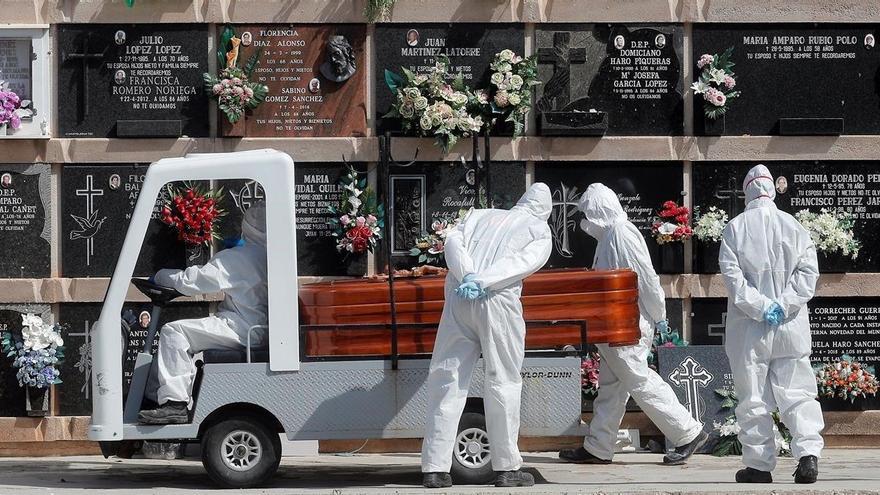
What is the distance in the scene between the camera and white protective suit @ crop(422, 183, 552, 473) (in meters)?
8.24

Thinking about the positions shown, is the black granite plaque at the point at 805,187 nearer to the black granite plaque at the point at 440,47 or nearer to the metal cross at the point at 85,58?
the black granite plaque at the point at 440,47

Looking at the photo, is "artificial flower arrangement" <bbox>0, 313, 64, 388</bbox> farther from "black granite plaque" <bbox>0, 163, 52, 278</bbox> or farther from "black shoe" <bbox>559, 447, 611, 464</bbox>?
"black shoe" <bbox>559, 447, 611, 464</bbox>

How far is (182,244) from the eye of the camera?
10727mm

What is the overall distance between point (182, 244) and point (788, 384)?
182 inches

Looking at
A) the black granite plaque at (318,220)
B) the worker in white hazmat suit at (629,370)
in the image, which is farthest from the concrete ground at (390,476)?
the black granite plaque at (318,220)

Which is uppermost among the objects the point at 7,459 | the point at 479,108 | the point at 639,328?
the point at 479,108

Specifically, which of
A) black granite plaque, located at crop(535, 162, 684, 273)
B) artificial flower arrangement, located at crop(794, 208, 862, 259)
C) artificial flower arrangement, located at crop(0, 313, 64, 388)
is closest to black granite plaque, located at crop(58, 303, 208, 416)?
artificial flower arrangement, located at crop(0, 313, 64, 388)

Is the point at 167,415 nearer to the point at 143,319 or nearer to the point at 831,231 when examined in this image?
the point at 143,319

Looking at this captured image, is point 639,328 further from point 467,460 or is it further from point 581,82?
point 581,82

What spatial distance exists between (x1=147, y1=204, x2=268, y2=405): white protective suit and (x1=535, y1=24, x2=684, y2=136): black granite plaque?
2.98 m

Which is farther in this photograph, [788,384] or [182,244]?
[182,244]

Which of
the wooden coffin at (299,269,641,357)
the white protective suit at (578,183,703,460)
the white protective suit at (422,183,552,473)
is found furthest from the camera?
the white protective suit at (578,183,703,460)

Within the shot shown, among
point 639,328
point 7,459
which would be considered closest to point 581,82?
point 639,328

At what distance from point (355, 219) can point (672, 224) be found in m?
2.41
